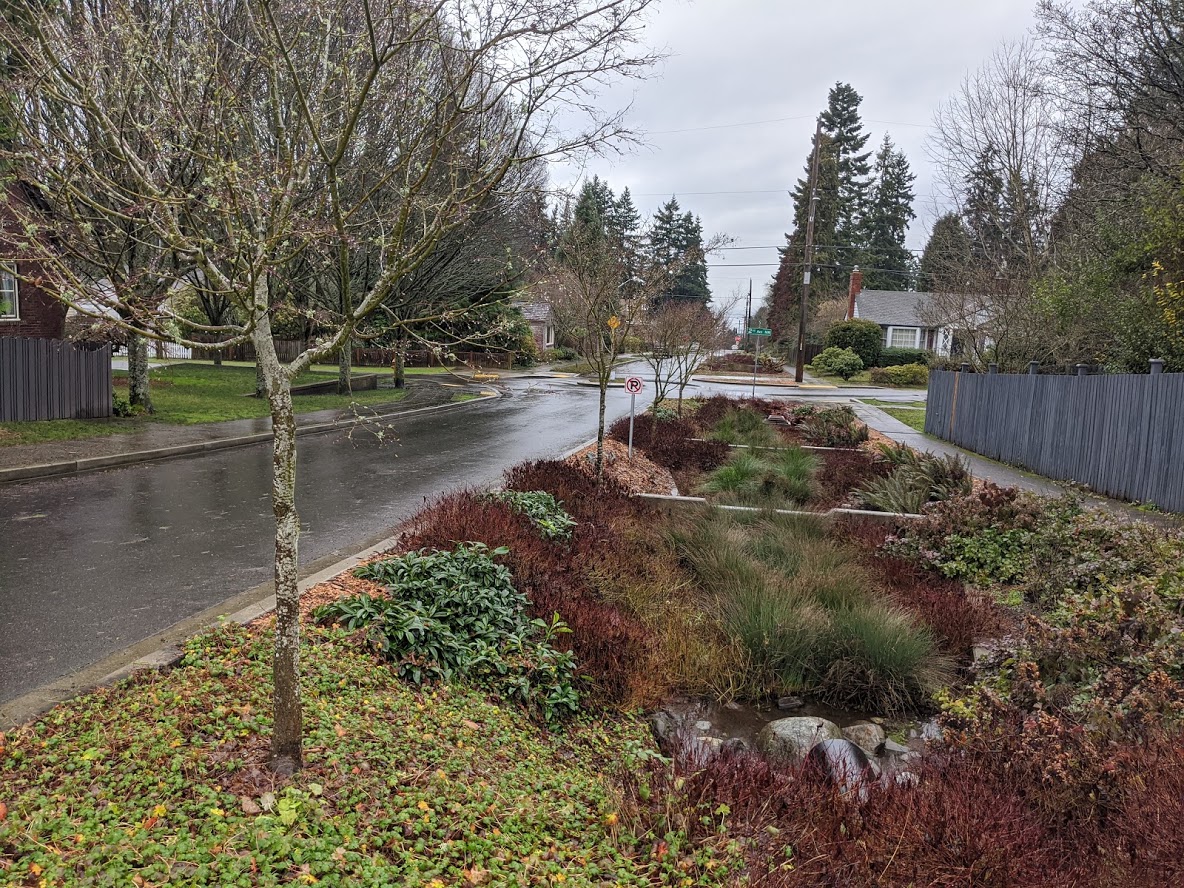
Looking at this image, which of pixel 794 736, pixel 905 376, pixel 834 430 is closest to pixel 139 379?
pixel 834 430

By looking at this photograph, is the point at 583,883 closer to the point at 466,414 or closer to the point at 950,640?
the point at 950,640

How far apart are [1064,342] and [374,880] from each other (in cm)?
1932

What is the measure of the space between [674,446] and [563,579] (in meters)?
8.34

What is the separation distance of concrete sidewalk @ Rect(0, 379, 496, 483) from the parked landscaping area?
4.22 m

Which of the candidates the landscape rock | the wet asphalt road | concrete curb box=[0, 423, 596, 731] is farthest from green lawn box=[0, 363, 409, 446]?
the landscape rock

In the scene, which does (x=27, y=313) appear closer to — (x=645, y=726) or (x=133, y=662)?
(x=133, y=662)

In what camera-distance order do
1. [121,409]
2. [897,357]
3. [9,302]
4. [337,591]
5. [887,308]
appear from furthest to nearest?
Answer: [887,308] < [897,357] < [9,302] < [121,409] < [337,591]

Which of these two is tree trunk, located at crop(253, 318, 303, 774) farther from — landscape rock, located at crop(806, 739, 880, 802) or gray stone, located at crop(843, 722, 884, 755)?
gray stone, located at crop(843, 722, 884, 755)

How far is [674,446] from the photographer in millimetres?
14328

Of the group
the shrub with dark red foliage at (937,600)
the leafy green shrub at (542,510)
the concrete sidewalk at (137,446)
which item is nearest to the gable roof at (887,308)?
the concrete sidewalk at (137,446)

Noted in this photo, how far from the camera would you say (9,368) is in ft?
47.4

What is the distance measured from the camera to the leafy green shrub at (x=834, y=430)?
15.4 metres

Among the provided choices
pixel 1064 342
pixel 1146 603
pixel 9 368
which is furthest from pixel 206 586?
pixel 1064 342

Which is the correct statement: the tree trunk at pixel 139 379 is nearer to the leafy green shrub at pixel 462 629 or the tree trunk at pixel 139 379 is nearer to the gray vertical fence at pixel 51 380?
the gray vertical fence at pixel 51 380
